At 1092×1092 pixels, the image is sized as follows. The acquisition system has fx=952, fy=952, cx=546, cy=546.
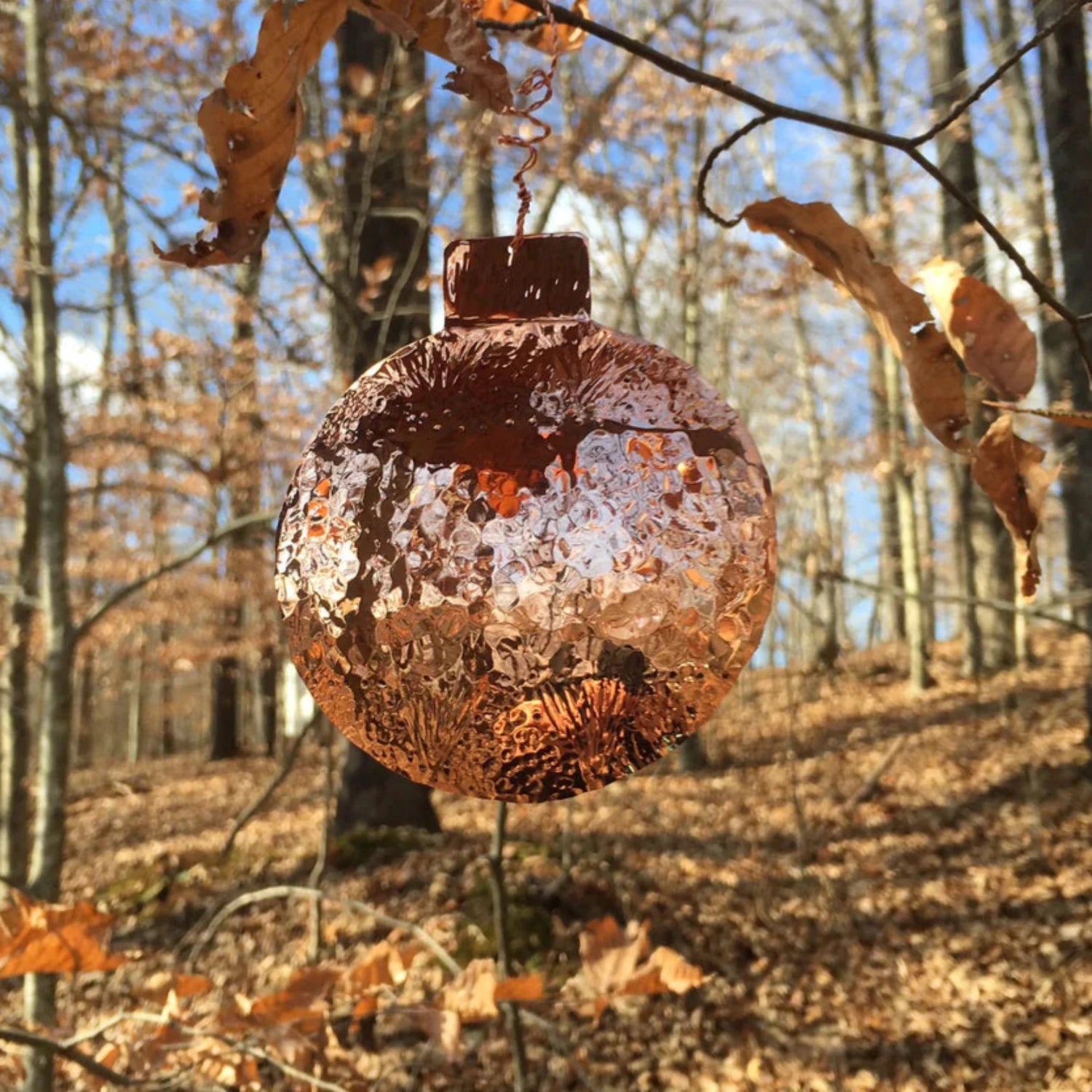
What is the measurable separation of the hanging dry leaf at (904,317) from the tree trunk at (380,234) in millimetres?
3223

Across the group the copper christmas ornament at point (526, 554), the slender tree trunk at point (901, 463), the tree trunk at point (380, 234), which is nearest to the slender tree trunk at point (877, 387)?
the slender tree trunk at point (901, 463)

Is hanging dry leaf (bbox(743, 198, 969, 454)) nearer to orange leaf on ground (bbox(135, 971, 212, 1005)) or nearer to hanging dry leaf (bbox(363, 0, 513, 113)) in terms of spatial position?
hanging dry leaf (bbox(363, 0, 513, 113))

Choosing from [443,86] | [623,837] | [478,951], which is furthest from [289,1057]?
[623,837]

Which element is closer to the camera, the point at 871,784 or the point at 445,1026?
the point at 445,1026

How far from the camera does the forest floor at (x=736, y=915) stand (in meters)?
3.74

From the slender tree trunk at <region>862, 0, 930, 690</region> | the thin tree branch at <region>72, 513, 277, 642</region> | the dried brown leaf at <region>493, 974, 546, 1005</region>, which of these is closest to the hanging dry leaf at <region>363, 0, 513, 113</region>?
the dried brown leaf at <region>493, 974, 546, 1005</region>

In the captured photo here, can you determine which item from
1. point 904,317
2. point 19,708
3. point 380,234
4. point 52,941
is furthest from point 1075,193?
point 19,708

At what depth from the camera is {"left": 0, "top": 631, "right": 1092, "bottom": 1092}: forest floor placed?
3.74 m

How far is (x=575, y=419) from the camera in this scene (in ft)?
2.58

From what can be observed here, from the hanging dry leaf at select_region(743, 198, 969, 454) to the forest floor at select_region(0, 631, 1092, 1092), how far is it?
62.5 inches

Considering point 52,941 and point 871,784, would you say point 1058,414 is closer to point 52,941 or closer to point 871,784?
point 52,941

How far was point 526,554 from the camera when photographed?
0.76m

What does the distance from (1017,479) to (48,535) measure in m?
3.14

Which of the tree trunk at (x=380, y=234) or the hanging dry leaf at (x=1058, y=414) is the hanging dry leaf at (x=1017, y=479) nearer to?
the hanging dry leaf at (x=1058, y=414)
